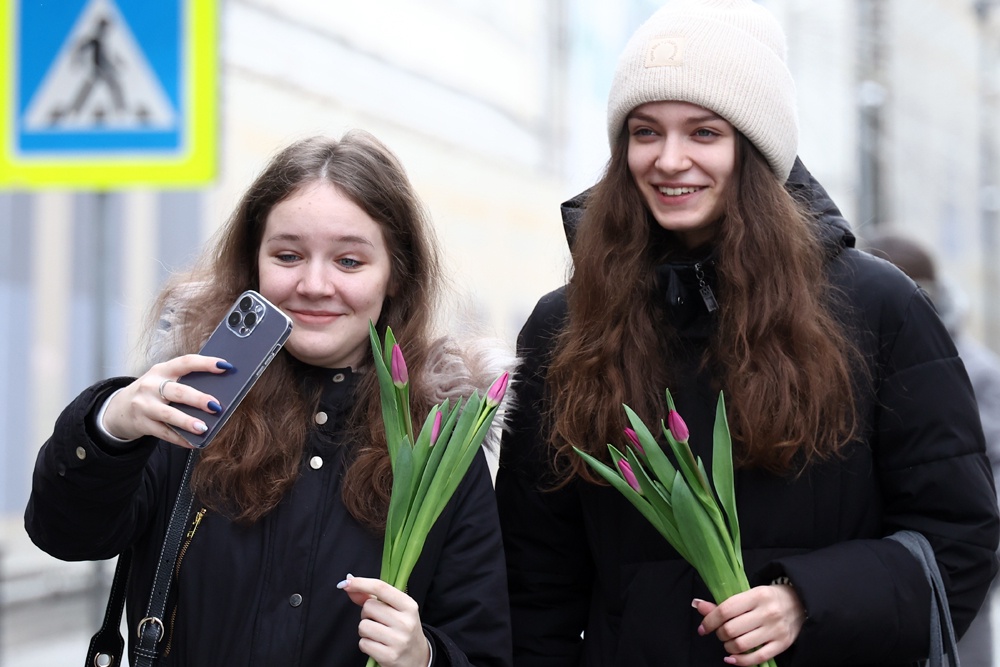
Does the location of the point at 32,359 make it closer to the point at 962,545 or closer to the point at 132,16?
the point at 132,16

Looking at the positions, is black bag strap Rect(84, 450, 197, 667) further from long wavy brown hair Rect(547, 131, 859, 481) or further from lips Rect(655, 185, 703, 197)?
lips Rect(655, 185, 703, 197)

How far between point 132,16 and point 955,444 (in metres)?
2.89

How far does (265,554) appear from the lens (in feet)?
6.81

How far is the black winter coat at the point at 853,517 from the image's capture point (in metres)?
2.13

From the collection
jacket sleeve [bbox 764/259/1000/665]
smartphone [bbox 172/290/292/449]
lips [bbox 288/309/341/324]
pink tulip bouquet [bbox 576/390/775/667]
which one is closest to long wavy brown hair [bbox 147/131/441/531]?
lips [bbox 288/309/341/324]

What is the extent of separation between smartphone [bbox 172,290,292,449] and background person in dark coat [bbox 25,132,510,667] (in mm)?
27

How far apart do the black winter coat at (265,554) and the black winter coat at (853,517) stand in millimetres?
270

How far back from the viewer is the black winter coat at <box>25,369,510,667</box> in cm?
196

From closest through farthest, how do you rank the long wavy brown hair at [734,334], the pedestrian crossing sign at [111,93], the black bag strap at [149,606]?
1. the black bag strap at [149,606]
2. the long wavy brown hair at [734,334]
3. the pedestrian crossing sign at [111,93]

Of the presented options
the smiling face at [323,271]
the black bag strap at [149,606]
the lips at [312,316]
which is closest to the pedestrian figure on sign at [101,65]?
the smiling face at [323,271]

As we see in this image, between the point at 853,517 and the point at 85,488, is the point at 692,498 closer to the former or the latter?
the point at 853,517

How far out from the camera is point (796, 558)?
213 cm

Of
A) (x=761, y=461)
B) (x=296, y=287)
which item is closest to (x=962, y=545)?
(x=761, y=461)

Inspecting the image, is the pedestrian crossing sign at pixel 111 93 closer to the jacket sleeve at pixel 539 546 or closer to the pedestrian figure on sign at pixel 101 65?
the pedestrian figure on sign at pixel 101 65
